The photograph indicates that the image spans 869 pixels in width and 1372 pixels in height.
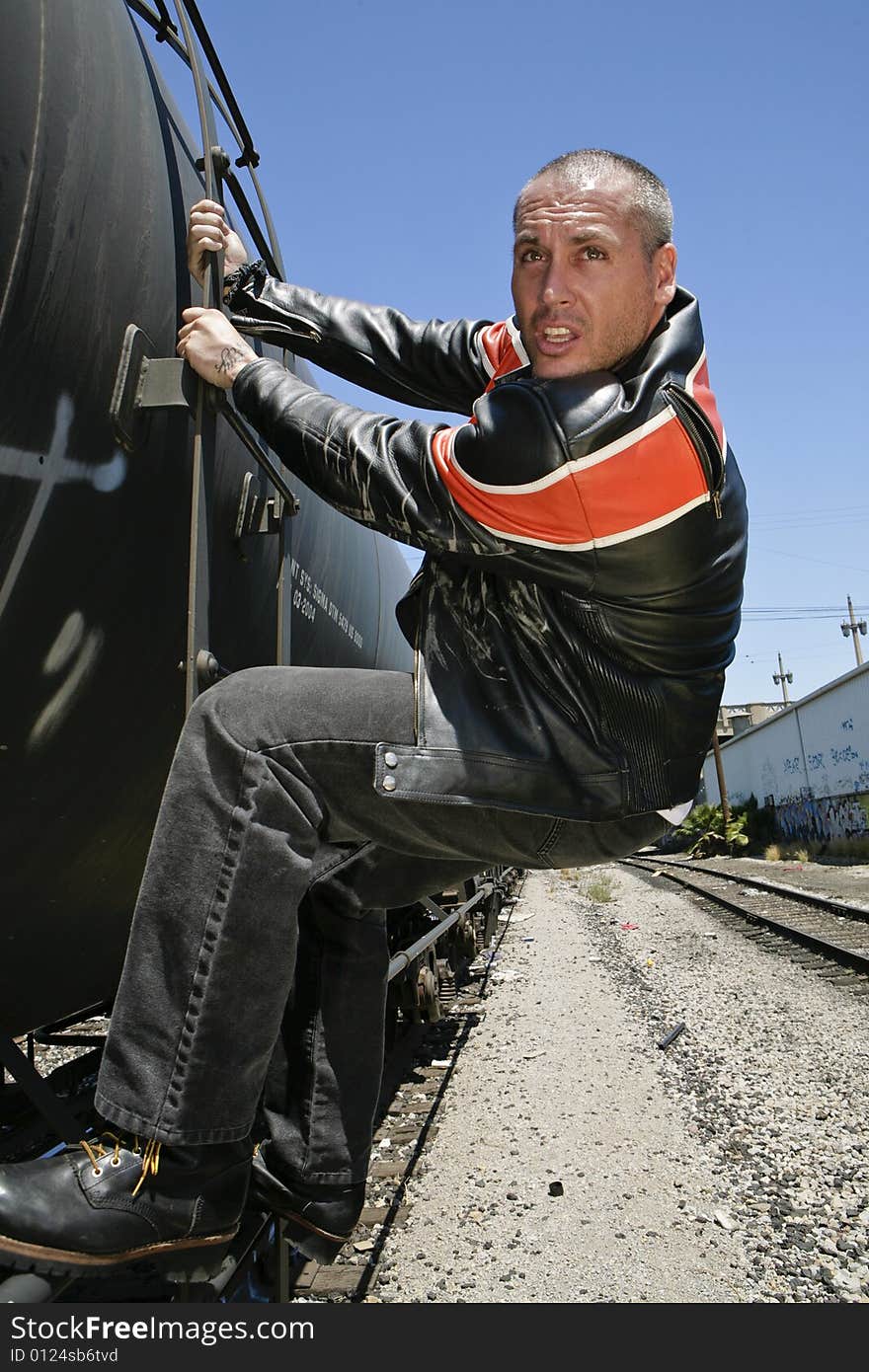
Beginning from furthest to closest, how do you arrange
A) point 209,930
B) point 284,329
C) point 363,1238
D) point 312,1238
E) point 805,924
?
1. point 805,924
2. point 363,1238
3. point 284,329
4. point 312,1238
5. point 209,930

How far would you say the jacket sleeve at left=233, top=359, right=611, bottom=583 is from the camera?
1.75m

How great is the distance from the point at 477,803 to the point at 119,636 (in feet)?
3.20

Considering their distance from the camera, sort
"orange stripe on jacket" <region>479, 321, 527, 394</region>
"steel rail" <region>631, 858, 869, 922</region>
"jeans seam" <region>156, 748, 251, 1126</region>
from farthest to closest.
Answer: "steel rail" <region>631, 858, 869, 922</region> → "orange stripe on jacket" <region>479, 321, 527, 394</region> → "jeans seam" <region>156, 748, 251, 1126</region>

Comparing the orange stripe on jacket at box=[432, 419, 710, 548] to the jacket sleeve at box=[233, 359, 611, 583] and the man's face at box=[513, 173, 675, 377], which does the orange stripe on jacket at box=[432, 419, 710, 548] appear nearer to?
the jacket sleeve at box=[233, 359, 611, 583]

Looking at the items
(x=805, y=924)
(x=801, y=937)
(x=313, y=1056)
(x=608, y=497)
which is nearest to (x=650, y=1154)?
(x=313, y=1056)

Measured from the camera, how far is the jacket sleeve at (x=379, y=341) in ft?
8.62

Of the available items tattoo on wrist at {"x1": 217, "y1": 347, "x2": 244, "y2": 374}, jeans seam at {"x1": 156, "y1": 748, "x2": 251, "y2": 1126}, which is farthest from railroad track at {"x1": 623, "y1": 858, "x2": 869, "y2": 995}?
tattoo on wrist at {"x1": 217, "y1": 347, "x2": 244, "y2": 374}

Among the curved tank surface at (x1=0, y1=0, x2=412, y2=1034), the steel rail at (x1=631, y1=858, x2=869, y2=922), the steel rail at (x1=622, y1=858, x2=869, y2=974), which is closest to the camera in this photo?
the curved tank surface at (x1=0, y1=0, x2=412, y2=1034)

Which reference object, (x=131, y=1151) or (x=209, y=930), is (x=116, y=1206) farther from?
(x=209, y=930)

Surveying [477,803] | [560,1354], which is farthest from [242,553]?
[560,1354]

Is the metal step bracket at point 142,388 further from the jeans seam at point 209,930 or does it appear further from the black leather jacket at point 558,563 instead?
the jeans seam at point 209,930

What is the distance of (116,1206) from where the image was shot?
5.18 feet

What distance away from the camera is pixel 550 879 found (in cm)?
2641

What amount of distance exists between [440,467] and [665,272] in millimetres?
678
